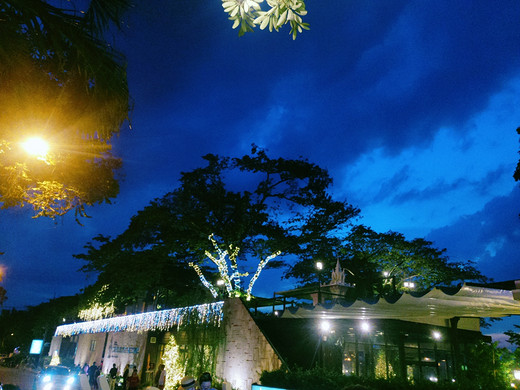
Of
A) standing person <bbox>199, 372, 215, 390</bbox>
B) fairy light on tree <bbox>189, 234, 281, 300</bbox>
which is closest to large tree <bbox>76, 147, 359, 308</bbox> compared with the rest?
fairy light on tree <bbox>189, 234, 281, 300</bbox>

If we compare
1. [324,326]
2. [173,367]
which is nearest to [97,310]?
[173,367]

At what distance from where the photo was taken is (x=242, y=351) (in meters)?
13.6

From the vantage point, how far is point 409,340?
15180 mm

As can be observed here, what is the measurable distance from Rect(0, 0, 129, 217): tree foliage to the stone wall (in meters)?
9.83

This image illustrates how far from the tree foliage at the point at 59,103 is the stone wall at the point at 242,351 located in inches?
387

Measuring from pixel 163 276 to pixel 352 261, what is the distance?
55.5 feet

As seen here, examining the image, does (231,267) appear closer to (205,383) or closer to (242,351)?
(242,351)

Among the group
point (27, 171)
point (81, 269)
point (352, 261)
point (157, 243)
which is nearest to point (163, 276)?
point (157, 243)

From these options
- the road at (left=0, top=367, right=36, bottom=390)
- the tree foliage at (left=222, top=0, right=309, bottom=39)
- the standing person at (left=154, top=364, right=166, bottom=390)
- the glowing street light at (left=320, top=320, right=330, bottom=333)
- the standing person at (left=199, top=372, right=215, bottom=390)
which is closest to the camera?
the tree foliage at (left=222, top=0, right=309, bottom=39)

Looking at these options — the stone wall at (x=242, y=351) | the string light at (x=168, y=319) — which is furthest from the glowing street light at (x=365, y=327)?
the string light at (x=168, y=319)

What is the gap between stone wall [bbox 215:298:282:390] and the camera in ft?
42.0

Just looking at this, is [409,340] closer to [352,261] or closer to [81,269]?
[352,261]

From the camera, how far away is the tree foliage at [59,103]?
107 inches

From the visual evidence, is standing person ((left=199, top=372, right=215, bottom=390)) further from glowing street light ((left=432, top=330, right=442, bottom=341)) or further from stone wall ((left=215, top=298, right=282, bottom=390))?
glowing street light ((left=432, top=330, right=442, bottom=341))
